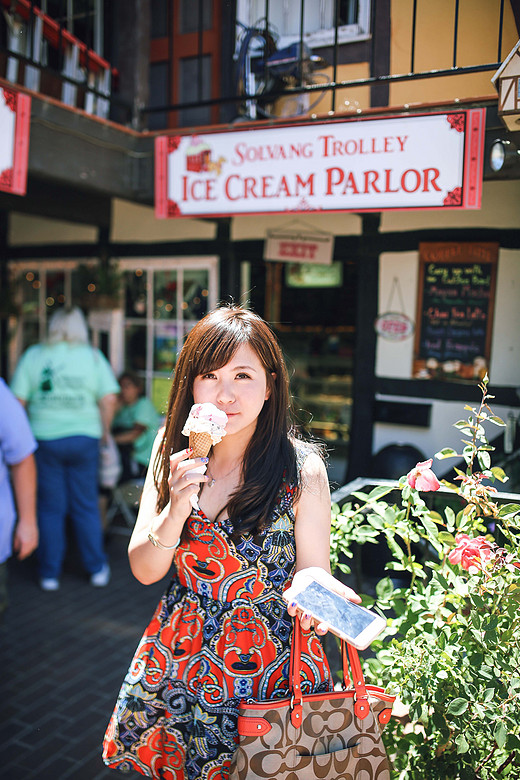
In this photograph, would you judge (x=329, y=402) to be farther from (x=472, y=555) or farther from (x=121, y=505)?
(x=472, y=555)

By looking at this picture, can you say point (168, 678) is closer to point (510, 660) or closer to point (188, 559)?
point (188, 559)

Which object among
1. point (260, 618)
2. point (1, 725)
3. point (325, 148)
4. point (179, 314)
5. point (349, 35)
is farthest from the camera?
point (179, 314)

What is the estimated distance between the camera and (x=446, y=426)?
16.8 ft

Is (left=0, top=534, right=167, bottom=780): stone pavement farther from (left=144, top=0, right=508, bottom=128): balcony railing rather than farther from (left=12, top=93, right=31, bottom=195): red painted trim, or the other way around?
(left=144, top=0, right=508, bottom=128): balcony railing

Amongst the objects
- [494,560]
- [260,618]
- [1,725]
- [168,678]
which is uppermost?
[494,560]

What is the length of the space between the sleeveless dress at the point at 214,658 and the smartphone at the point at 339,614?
240mm

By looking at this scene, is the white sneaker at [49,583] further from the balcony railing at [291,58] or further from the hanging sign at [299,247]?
the balcony railing at [291,58]

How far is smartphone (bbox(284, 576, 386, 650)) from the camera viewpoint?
1.47 meters

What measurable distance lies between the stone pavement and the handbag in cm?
181

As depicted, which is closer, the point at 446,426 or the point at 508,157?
the point at 508,157

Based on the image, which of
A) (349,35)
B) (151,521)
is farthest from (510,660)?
(349,35)

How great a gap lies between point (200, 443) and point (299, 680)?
0.65 m

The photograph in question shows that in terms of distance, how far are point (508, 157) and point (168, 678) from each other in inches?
119

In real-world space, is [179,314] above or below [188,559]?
above
